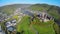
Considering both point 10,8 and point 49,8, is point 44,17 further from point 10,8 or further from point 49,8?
point 10,8

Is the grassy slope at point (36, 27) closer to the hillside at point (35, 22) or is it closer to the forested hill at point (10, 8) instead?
the hillside at point (35, 22)

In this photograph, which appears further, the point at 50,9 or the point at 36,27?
the point at 50,9

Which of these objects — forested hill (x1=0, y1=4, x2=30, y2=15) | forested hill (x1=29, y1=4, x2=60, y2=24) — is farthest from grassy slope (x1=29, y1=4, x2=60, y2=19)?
forested hill (x1=0, y1=4, x2=30, y2=15)

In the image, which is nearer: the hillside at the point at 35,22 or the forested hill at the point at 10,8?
the hillside at the point at 35,22

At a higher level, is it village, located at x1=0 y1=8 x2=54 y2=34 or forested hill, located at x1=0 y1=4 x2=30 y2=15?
forested hill, located at x1=0 y1=4 x2=30 y2=15

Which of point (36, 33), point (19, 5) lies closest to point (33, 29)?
point (36, 33)

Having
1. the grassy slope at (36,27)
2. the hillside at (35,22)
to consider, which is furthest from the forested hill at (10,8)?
the grassy slope at (36,27)

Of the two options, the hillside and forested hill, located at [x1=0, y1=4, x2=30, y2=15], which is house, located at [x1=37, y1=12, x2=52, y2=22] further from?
forested hill, located at [x1=0, y1=4, x2=30, y2=15]

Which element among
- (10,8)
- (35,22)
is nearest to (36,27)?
(35,22)

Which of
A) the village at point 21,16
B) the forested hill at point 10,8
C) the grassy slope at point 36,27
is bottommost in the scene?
the grassy slope at point 36,27

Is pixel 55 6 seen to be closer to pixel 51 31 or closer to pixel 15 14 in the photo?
pixel 51 31

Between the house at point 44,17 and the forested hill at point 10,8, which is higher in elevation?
the forested hill at point 10,8
